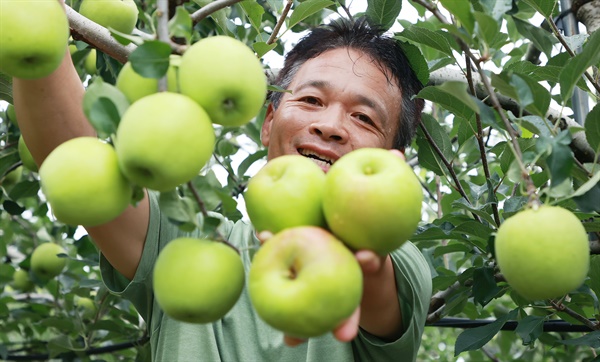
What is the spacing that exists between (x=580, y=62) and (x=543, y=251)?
0.45 m

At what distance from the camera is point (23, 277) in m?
3.01

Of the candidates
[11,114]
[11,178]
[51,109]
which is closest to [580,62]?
[51,109]

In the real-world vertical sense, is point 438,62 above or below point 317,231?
below

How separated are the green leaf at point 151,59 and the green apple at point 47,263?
6.92 feet

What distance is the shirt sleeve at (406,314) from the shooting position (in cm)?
147

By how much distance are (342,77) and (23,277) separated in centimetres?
183

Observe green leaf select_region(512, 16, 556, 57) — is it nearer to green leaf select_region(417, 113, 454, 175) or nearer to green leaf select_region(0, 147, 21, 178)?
green leaf select_region(417, 113, 454, 175)

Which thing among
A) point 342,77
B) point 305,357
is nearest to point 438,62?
point 342,77

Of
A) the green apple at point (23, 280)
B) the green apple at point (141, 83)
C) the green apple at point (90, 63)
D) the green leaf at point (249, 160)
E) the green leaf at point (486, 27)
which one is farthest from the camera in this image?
the green apple at point (23, 280)

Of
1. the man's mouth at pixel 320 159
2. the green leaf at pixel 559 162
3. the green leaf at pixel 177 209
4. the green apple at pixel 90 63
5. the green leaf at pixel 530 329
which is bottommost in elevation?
the green leaf at pixel 530 329

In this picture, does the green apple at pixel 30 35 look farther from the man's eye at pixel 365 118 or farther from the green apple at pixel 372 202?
the man's eye at pixel 365 118

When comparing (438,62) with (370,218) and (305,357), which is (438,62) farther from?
(370,218)

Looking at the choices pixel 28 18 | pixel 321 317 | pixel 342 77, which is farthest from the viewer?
pixel 342 77

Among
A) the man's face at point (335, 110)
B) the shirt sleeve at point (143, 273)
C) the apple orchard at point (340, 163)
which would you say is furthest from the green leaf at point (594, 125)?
the shirt sleeve at point (143, 273)
